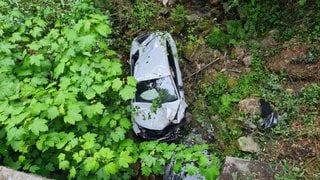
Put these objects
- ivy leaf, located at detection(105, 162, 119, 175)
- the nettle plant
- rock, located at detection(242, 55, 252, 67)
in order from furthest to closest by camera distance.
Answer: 1. rock, located at detection(242, 55, 252, 67)
2. the nettle plant
3. ivy leaf, located at detection(105, 162, 119, 175)

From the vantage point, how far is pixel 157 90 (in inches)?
205

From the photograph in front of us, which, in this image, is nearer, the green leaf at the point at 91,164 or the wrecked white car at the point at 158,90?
the green leaf at the point at 91,164

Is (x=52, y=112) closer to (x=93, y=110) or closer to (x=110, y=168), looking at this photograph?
(x=93, y=110)

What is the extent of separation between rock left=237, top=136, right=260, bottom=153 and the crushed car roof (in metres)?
1.44

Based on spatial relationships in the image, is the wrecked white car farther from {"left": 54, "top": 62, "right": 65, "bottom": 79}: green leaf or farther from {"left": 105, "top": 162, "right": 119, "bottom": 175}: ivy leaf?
{"left": 105, "top": 162, "right": 119, "bottom": 175}: ivy leaf

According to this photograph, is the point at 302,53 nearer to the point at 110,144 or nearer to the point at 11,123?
the point at 110,144

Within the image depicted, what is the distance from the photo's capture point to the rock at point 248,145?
4.86 meters

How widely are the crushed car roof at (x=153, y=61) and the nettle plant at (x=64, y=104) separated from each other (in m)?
1.26

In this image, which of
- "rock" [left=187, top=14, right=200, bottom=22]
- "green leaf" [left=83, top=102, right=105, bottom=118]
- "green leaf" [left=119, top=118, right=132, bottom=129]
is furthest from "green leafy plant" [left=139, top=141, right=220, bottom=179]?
"rock" [left=187, top=14, right=200, bottom=22]

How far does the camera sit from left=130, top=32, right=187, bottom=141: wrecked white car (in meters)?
4.98

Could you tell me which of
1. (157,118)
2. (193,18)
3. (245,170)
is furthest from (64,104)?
(193,18)

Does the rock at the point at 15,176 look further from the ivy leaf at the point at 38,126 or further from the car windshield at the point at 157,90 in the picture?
the car windshield at the point at 157,90

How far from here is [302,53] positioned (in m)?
5.55

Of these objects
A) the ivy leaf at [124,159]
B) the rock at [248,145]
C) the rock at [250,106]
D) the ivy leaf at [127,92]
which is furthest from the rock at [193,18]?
the ivy leaf at [124,159]
